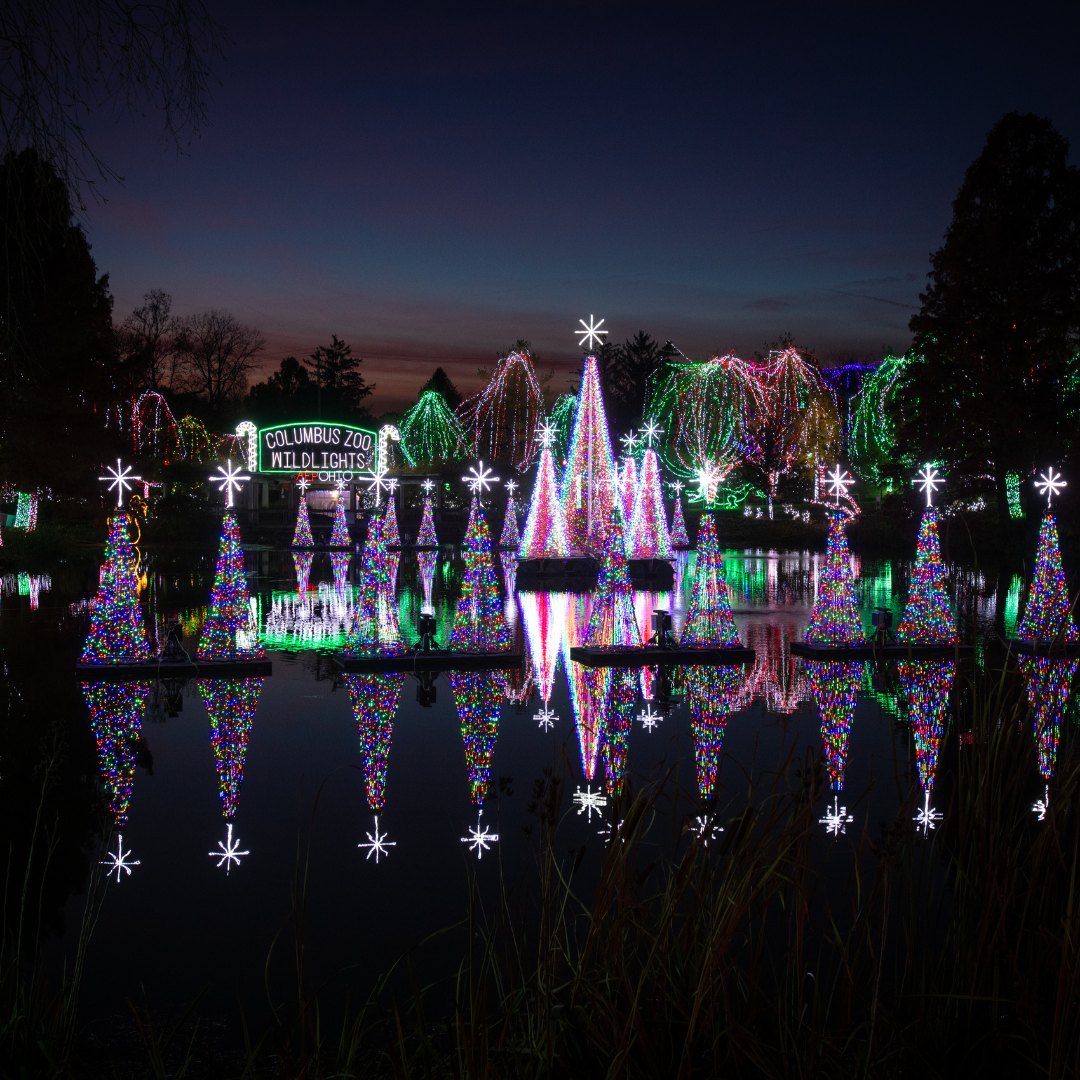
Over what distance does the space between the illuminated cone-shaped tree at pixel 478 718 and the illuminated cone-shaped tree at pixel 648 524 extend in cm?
1644

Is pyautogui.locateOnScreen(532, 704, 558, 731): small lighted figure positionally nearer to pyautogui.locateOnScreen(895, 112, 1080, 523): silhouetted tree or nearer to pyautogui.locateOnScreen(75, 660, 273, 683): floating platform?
pyautogui.locateOnScreen(75, 660, 273, 683): floating platform

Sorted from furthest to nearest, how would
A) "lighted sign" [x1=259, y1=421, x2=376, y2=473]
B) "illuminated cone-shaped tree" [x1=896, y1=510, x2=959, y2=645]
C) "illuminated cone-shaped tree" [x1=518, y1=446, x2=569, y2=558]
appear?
"lighted sign" [x1=259, y1=421, x2=376, y2=473]
"illuminated cone-shaped tree" [x1=518, y1=446, x2=569, y2=558]
"illuminated cone-shaped tree" [x1=896, y1=510, x2=959, y2=645]

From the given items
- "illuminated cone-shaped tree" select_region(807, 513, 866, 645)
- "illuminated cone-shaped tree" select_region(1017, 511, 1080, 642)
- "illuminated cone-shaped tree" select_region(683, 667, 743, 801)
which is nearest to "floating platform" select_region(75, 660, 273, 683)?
"illuminated cone-shaped tree" select_region(683, 667, 743, 801)

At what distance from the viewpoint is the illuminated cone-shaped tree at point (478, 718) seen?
7952 mm

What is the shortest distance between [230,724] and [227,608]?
3.50 metres

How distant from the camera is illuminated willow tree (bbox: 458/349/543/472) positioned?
58.0m

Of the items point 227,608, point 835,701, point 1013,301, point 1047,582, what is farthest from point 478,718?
point 1013,301

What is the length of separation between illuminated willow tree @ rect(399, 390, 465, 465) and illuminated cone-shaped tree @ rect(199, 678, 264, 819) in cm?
4521

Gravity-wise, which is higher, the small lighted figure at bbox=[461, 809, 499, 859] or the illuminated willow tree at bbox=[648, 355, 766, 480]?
the illuminated willow tree at bbox=[648, 355, 766, 480]

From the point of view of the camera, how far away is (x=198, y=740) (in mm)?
9438

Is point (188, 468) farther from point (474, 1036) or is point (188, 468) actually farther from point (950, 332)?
point (474, 1036)

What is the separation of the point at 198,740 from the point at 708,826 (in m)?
7.75

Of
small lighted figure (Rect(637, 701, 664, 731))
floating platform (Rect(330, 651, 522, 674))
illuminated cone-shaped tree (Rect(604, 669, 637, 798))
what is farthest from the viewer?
floating platform (Rect(330, 651, 522, 674))

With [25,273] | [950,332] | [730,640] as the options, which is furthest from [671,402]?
[25,273]
